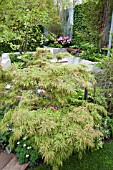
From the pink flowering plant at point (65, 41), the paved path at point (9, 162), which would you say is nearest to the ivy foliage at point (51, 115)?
the paved path at point (9, 162)

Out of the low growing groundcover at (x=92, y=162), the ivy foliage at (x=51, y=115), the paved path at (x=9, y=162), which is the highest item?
the ivy foliage at (x=51, y=115)

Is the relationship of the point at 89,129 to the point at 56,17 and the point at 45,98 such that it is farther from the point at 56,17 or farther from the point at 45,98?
the point at 56,17

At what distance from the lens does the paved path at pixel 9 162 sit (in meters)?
1.77

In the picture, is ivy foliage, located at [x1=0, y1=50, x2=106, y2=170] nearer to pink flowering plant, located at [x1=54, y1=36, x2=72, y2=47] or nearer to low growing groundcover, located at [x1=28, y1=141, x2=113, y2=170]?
low growing groundcover, located at [x1=28, y1=141, x2=113, y2=170]

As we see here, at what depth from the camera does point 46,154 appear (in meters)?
1.28

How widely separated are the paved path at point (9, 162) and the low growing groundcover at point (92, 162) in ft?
0.72

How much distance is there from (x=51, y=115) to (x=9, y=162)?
0.90m

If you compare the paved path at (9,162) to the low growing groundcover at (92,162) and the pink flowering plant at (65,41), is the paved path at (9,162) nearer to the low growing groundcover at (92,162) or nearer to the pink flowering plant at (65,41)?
the low growing groundcover at (92,162)

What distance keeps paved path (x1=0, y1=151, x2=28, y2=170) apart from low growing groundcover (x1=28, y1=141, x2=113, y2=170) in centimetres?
22

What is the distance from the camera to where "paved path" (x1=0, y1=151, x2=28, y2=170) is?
177 centimetres

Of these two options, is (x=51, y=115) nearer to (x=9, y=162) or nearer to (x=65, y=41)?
(x=9, y=162)

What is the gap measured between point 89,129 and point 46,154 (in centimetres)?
47

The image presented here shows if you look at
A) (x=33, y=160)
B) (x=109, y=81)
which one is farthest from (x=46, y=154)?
(x=109, y=81)

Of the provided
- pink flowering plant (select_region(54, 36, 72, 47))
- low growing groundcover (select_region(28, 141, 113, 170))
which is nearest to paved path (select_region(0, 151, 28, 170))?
low growing groundcover (select_region(28, 141, 113, 170))
